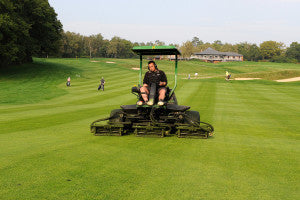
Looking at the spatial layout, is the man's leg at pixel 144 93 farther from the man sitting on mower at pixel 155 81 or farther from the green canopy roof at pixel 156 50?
the green canopy roof at pixel 156 50

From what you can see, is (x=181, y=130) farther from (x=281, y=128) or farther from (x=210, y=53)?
(x=210, y=53)

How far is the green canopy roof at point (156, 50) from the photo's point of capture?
8.75 meters

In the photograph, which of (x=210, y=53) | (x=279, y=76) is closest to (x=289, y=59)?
(x=210, y=53)

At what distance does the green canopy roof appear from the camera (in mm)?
8750

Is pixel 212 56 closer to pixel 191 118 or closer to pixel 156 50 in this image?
pixel 156 50

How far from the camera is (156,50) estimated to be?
9.60 meters

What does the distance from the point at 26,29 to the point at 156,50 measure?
37391 mm

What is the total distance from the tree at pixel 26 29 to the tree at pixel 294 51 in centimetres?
13852

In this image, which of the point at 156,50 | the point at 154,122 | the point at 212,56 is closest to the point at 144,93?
the point at 154,122

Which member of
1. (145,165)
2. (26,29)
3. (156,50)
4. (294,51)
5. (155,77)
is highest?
(294,51)

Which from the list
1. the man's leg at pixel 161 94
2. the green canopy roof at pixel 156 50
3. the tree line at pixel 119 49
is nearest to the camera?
the man's leg at pixel 161 94

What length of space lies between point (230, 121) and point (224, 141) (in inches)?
179

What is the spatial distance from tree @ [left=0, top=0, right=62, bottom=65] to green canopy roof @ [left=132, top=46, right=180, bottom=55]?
32.4m

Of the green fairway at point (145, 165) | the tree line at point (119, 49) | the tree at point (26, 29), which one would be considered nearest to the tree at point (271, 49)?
the tree line at point (119, 49)
